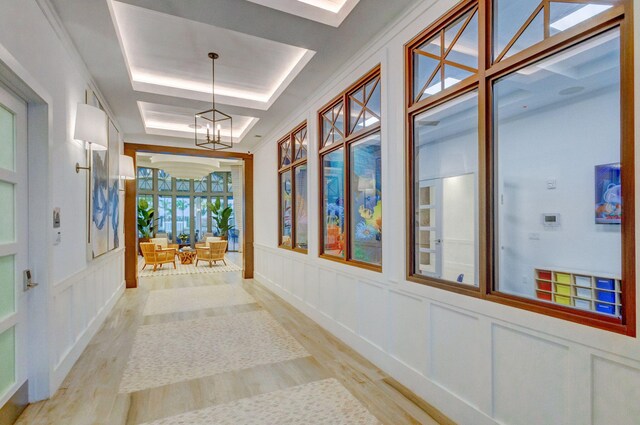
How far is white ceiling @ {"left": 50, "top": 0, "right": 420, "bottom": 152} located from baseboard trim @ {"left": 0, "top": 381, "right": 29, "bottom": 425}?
2960 mm

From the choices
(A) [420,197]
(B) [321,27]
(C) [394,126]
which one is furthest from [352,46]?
(A) [420,197]

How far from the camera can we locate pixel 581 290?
194 centimetres

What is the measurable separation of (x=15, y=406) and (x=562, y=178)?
449 centimetres

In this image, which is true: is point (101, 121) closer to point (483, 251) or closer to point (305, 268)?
point (305, 268)

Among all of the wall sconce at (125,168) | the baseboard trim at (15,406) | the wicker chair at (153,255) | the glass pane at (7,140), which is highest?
the wall sconce at (125,168)

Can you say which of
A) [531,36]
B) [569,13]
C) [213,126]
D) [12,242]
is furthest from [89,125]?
[569,13]

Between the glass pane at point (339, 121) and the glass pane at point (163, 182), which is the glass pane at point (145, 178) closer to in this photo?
the glass pane at point (163, 182)

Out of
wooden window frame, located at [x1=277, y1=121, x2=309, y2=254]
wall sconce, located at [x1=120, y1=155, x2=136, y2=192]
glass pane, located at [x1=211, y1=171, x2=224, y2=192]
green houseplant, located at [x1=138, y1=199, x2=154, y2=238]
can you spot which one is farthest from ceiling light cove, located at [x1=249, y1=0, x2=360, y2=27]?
glass pane, located at [x1=211, y1=171, x2=224, y2=192]

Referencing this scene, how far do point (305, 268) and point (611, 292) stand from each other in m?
3.63

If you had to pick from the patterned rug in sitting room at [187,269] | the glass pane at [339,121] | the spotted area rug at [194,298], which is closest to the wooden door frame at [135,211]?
the spotted area rug at [194,298]

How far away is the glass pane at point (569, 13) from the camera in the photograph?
1600mm

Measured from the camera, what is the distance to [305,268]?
4.82m

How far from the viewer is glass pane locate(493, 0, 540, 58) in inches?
76.4

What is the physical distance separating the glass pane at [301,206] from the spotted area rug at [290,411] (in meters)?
2.56
